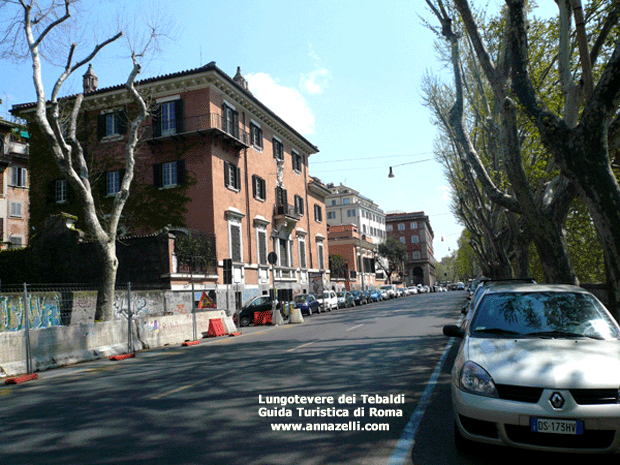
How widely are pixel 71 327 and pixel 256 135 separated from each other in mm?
23439

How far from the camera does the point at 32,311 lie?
13.9 m

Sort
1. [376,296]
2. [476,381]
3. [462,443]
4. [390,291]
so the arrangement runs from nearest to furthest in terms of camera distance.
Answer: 1. [476,381]
2. [462,443]
3. [376,296]
4. [390,291]

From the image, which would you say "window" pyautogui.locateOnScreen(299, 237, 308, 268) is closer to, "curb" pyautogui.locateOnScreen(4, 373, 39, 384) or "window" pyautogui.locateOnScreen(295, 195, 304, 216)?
"window" pyautogui.locateOnScreen(295, 195, 304, 216)

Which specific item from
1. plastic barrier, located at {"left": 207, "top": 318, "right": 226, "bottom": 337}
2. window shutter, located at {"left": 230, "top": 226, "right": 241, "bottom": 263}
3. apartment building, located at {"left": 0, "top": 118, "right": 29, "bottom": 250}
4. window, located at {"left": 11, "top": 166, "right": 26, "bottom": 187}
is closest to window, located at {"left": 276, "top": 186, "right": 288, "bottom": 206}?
window shutter, located at {"left": 230, "top": 226, "right": 241, "bottom": 263}

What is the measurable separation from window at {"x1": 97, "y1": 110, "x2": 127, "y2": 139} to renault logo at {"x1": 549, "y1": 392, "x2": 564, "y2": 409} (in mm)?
29317

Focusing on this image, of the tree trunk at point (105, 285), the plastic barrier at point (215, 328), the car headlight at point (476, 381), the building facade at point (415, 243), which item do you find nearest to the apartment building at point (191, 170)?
the plastic barrier at point (215, 328)

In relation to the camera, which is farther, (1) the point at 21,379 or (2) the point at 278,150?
(2) the point at 278,150

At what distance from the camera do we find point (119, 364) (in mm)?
11617

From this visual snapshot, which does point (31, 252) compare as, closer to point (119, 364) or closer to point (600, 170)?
point (119, 364)

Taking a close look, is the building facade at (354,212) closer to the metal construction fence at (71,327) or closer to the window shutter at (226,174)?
the window shutter at (226,174)

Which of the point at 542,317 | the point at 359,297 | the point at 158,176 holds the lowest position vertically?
the point at 359,297

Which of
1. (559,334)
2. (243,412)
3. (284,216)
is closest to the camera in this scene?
(559,334)

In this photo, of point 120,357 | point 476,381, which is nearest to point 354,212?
point 120,357

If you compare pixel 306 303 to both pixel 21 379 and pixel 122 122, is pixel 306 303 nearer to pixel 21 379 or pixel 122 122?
pixel 122 122
